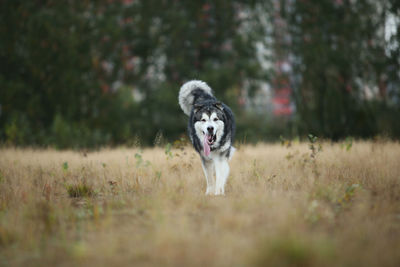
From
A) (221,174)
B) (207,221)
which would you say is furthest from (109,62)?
(207,221)

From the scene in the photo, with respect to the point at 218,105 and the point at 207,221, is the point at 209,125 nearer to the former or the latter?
the point at 218,105

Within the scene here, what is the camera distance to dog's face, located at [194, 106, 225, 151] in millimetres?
5330

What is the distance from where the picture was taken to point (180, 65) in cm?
1809

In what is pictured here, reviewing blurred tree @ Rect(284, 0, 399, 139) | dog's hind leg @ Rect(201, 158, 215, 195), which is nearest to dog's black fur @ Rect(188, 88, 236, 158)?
dog's hind leg @ Rect(201, 158, 215, 195)

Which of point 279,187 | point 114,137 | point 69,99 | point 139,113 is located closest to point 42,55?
point 69,99

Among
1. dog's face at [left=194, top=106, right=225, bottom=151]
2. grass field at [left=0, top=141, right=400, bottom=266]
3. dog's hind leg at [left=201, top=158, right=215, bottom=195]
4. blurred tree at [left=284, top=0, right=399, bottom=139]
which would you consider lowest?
grass field at [left=0, top=141, right=400, bottom=266]

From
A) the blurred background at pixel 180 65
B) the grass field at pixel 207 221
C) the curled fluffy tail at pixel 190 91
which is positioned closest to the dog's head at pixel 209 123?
the grass field at pixel 207 221

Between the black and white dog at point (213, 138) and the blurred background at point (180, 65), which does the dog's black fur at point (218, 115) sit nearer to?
the black and white dog at point (213, 138)

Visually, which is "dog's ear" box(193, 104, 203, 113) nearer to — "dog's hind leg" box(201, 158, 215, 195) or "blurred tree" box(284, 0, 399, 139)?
"dog's hind leg" box(201, 158, 215, 195)

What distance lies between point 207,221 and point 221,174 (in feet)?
5.82

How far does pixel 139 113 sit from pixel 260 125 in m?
6.23

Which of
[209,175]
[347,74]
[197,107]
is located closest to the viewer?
[209,175]

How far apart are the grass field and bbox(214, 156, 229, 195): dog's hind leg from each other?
25cm

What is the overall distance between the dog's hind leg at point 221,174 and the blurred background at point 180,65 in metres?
4.72
